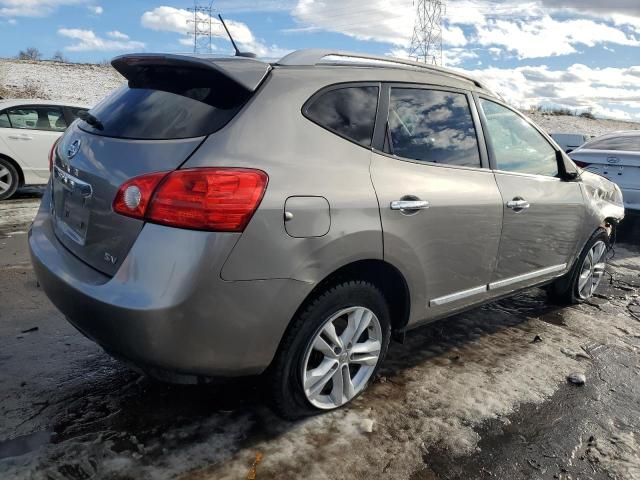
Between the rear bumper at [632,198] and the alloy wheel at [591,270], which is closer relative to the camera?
the alloy wheel at [591,270]

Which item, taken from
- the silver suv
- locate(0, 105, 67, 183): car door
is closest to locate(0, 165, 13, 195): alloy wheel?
locate(0, 105, 67, 183): car door

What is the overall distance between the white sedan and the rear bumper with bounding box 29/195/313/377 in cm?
693

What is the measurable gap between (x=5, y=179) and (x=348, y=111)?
7435 mm

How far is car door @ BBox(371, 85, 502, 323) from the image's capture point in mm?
2695

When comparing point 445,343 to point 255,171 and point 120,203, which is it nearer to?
point 255,171

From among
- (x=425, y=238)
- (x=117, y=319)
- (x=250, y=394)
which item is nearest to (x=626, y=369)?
(x=425, y=238)

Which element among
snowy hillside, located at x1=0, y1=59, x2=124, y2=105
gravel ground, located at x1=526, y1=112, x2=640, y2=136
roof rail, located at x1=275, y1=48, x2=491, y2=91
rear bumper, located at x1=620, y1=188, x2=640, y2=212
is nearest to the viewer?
roof rail, located at x1=275, y1=48, x2=491, y2=91

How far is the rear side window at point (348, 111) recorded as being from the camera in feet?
8.23

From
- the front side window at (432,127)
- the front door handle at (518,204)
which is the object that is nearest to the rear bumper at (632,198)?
the front door handle at (518,204)

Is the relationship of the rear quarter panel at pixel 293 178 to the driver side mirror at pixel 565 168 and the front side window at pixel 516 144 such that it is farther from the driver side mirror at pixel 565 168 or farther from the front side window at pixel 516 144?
the driver side mirror at pixel 565 168

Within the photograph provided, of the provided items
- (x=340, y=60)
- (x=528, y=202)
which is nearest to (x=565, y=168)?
(x=528, y=202)

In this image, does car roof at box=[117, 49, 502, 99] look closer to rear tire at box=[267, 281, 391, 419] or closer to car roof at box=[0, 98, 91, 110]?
rear tire at box=[267, 281, 391, 419]

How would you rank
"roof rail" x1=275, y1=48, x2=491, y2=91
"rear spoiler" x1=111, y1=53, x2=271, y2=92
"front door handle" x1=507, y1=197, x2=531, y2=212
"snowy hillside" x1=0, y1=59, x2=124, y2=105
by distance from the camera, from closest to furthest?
1. "rear spoiler" x1=111, y1=53, x2=271, y2=92
2. "roof rail" x1=275, y1=48, x2=491, y2=91
3. "front door handle" x1=507, y1=197, x2=531, y2=212
4. "snowy hillside" x1=0, y1=59, x2=124, y2=105

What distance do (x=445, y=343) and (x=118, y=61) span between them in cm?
272
